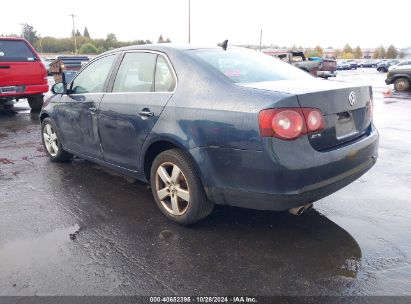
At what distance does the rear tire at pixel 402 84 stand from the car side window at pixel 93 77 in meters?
16.3

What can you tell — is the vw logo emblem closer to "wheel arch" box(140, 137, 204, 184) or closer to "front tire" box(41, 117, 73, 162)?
"wheel arch" box(140, 137, 204, 184)

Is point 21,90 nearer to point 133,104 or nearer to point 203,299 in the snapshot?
point 133,104

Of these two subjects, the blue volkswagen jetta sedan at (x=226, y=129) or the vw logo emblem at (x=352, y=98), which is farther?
the vw logo emblem at (x=352, y=98)

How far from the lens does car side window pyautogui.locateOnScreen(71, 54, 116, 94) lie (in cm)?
432

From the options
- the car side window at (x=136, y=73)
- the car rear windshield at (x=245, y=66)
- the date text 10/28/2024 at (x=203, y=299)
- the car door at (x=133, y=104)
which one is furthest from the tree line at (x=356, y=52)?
the date text 10/28/2024 at (x=203, y=299)

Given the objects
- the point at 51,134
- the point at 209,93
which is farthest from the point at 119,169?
the point at 51,134

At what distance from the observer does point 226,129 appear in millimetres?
2879

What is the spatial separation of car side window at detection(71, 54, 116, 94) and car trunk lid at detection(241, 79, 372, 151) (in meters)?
2.00

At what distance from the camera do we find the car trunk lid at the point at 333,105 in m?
2.84

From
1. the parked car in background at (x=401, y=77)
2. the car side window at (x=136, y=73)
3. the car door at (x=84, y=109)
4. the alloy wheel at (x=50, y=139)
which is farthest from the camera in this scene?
the parked car in background at (x=401, y=77)

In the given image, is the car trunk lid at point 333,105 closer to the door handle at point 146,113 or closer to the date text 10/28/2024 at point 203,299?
the door handle at point 146,113

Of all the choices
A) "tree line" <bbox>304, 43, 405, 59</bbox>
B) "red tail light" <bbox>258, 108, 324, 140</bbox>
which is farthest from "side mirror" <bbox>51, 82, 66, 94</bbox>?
"tree line" <bbox>304, 43, 405, 59</bbox>

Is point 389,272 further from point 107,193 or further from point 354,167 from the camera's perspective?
point 107,193

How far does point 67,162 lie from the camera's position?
5.55 metres
